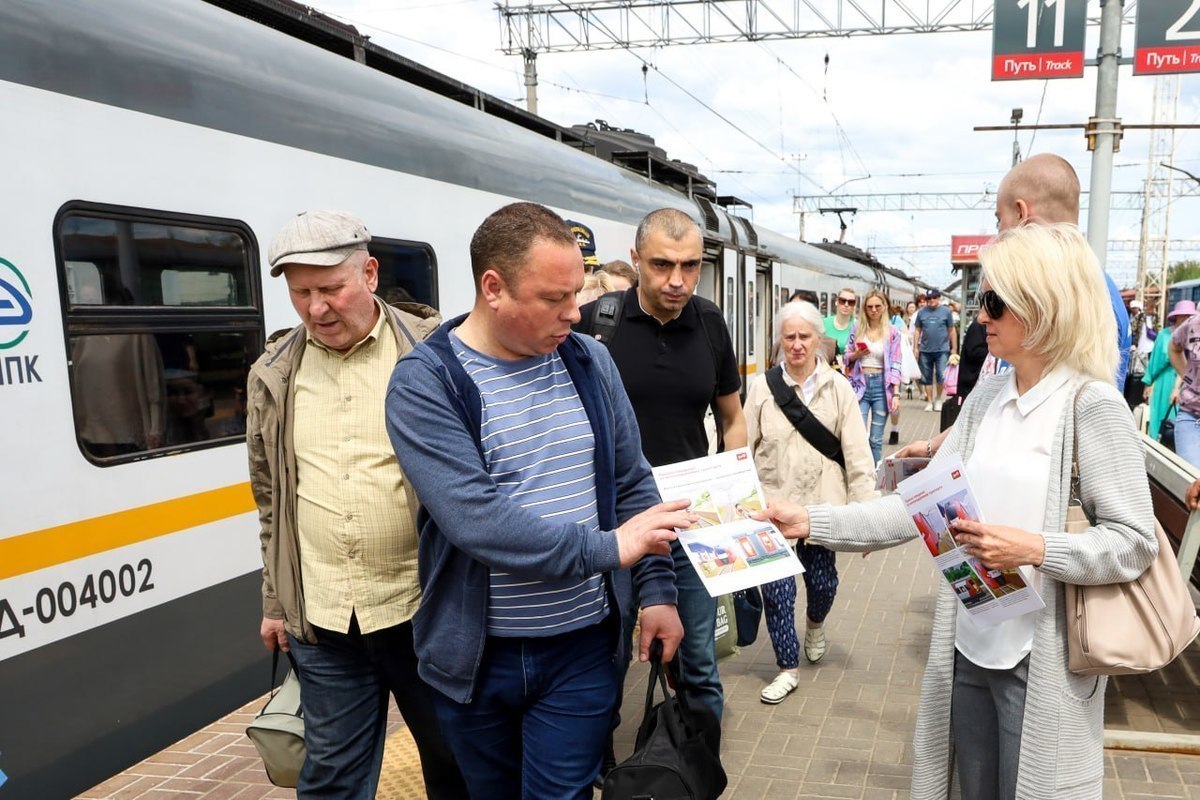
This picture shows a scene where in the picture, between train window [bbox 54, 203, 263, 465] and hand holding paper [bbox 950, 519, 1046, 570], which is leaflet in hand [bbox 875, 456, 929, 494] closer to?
hand holding paper [bbox 950, 519, 1046, 570]

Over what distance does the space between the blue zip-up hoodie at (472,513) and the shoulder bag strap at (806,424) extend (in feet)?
6.65

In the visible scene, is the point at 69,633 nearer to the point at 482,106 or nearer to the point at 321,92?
the point at 321,92

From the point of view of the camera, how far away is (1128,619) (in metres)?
1.95

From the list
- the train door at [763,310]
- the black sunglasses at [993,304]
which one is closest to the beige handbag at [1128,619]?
the black sunglasses at [993,304]

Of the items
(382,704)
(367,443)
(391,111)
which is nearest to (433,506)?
(367,443)

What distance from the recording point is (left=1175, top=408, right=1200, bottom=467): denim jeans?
17.4 feet

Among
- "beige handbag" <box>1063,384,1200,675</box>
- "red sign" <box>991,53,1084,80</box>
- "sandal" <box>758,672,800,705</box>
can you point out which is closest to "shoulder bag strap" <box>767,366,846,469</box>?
"sandal" <box>758,672,800,705</box>

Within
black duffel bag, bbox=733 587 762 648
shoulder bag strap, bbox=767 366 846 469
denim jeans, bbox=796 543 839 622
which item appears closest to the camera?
black duffel bag, bbox=733 587 762 648

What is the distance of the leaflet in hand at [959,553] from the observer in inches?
77.0

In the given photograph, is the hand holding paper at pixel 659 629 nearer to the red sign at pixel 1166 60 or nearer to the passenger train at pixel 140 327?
the passenger train at pixel 140 327

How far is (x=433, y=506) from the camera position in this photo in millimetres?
1901

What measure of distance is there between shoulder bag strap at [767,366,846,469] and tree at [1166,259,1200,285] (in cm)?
7967

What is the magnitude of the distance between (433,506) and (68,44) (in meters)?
2.22

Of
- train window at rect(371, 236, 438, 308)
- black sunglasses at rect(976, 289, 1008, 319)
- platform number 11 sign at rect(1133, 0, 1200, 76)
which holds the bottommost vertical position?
black sunglasses at rect(976, 289, 1008, 319)
